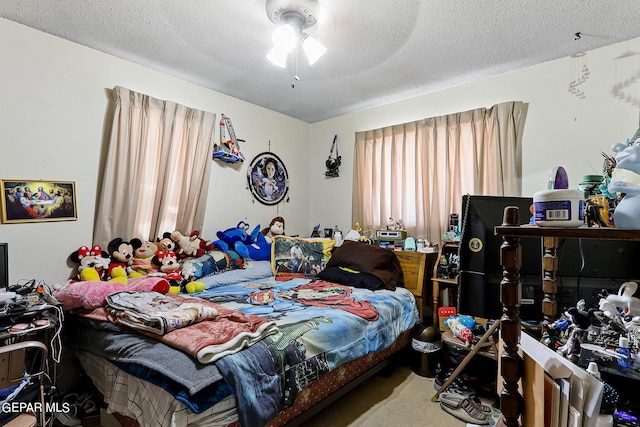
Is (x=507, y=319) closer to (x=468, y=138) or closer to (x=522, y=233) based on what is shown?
(x=522, y=233)

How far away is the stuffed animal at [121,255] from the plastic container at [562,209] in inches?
103

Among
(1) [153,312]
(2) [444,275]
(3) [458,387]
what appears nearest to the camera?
(1) [153,312]

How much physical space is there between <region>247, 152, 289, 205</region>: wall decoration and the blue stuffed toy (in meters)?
0.44

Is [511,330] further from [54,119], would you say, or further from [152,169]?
[54,119]

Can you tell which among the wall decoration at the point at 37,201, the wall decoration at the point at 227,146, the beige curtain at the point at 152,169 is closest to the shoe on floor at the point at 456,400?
the beige curtain at the point at 152,169

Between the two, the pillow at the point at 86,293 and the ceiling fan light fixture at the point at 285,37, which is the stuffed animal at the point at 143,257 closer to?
the pillow at the point at 86,293

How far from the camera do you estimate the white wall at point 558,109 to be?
221 cm

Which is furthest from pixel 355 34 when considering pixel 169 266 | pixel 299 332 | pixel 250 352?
pixel 169 266

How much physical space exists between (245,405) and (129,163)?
2113 mm

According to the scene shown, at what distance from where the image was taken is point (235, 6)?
1.82 meters

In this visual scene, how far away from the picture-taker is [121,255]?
236 centimetres

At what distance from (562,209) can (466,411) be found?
71.7 inches

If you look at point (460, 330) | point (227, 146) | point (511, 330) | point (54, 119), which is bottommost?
point (460, 330)

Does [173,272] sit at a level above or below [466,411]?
above
